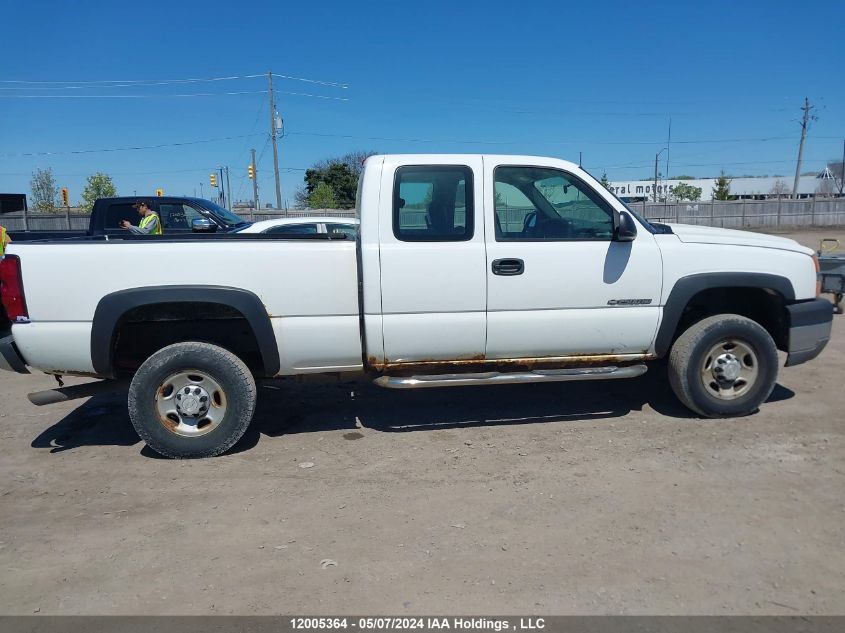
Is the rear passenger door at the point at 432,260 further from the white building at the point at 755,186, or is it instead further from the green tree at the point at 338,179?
the white building at the point at 755,186

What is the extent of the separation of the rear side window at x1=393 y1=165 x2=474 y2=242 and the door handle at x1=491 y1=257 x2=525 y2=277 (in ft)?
0.94

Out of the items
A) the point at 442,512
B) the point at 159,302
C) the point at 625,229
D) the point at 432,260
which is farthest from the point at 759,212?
the point at 159,302

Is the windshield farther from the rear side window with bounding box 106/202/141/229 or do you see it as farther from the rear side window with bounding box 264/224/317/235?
the rear side window with bounding box 264/224/317/235

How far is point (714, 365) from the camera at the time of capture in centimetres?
490

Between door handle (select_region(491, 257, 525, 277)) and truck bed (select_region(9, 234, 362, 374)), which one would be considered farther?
door handle (select_region(491, 257, 525, 277))

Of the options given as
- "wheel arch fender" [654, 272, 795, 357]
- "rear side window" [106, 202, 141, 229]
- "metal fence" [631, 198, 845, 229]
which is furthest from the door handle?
"metal fence" [631, 198, 845, 229]

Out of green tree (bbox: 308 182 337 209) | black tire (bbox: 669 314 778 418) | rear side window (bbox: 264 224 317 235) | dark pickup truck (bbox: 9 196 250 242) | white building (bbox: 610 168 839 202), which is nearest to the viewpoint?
black tire (bbox: 669 314 778 418)

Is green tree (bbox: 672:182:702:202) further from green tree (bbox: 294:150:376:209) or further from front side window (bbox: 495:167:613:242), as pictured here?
front side window (bbox: 495:167:613:242)

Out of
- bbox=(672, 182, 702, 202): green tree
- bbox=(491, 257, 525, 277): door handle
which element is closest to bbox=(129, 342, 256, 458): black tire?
bbox=(491, 257, 525, 277): door handle

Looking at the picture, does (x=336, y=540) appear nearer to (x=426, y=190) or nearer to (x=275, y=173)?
(x=426, y=190)

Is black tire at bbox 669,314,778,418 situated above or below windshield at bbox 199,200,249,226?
below

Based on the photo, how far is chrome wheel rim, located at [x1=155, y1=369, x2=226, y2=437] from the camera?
14.4 ft
